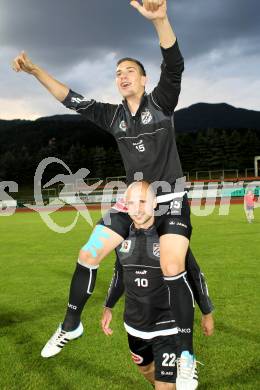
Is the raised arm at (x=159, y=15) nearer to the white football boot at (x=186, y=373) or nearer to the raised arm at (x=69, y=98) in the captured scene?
the raised arm at (x=69, y=98)

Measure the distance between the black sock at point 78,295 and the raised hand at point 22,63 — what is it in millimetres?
2097

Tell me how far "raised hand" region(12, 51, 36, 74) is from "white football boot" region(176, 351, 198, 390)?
3.10 metres

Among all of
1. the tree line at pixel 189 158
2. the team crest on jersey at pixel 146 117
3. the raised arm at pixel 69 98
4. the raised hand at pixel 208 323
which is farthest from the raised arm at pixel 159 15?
the tree line at pixel 189 158

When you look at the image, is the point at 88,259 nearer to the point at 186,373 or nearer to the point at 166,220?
the point at 166,220

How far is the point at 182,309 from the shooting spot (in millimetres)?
3943

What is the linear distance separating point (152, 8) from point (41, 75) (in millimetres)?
1615

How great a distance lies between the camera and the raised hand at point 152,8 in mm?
3680

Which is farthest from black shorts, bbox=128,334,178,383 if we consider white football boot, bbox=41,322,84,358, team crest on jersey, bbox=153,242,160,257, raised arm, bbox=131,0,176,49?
raised arm, bbox=131,0,176,49

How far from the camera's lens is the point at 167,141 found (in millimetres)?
4535

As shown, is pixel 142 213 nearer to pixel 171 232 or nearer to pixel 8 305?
pixel 171 232

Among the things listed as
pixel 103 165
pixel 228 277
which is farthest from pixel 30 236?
pixel 103 165

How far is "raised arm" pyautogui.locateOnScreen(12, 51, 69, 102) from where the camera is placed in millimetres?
4828

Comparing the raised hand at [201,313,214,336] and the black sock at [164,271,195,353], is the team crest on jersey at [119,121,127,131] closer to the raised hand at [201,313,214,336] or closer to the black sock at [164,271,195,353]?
the black sock at [164,271,195,353]

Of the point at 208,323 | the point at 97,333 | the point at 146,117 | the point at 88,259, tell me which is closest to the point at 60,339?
Result: the point at 88,259
